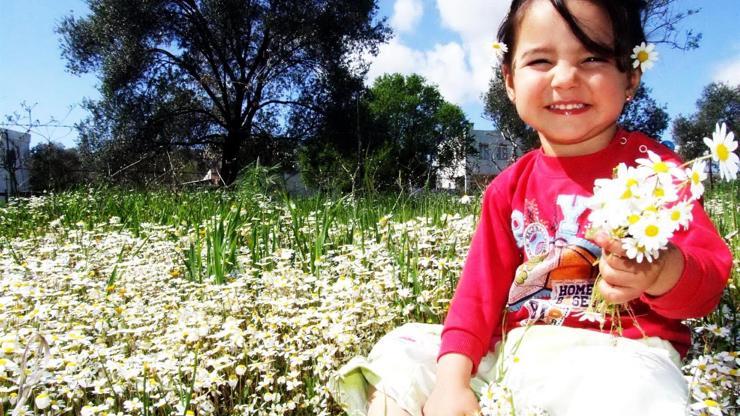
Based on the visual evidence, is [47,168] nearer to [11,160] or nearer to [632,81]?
[11,160]

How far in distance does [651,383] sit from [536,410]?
0.28 metres

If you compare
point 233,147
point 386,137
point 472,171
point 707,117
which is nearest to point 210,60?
point 233,147

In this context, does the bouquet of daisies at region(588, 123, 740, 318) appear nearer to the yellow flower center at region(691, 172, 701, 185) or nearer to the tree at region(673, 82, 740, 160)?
the yellow flower center at region(691, 172, 701, 185)

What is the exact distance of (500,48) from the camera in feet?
6.57

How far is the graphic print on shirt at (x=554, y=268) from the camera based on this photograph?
180 cm

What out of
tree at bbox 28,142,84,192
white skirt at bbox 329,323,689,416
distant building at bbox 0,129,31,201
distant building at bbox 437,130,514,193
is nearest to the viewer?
white skirt at bbox 329,323,689,416

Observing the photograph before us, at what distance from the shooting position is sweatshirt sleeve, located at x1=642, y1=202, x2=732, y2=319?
139 cm

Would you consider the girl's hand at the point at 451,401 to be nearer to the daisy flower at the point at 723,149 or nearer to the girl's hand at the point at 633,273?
the girl's hand at the point at 633,273

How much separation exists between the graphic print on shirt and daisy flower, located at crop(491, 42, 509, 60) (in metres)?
0.54

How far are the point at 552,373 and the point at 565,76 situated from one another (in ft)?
2.81

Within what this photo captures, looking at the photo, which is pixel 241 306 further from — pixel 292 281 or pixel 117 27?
pixel 117 27

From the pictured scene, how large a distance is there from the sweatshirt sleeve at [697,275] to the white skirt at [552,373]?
0.51ft

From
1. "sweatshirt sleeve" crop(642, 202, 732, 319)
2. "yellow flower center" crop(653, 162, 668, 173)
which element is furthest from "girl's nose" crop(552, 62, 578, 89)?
"yellow flower center" crop(653, 162, 668, 173)

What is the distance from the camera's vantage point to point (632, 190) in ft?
3.34
